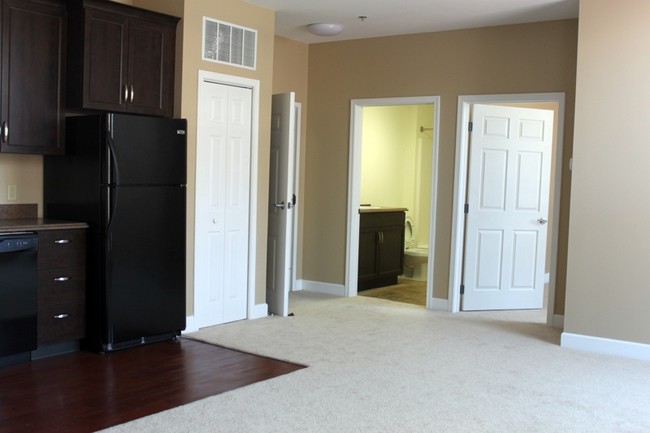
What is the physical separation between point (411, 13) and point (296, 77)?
173 cm

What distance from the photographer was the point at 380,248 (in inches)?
296

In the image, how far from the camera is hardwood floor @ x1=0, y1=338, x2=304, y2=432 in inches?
131

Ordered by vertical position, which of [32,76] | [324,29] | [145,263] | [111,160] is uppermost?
[324,29]

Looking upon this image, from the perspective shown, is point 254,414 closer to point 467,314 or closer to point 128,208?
point 128,208

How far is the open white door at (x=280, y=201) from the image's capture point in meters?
5.75

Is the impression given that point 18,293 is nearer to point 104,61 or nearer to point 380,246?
point 104,61

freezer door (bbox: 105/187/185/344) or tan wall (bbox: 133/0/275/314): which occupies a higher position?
tan wall (bbox: 133/0/275/314)

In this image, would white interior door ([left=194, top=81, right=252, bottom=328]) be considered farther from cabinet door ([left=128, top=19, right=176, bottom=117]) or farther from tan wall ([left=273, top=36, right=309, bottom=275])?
tan wall ([left=273, top=36, right=309, bottom=275])

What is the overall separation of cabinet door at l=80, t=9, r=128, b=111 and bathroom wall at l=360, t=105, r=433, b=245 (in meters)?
4.13

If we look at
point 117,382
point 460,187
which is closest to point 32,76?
point 117,382

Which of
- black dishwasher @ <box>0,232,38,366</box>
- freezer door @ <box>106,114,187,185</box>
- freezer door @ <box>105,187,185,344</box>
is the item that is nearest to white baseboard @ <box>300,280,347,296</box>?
freezer door @ <box>105,187,185,344</box>

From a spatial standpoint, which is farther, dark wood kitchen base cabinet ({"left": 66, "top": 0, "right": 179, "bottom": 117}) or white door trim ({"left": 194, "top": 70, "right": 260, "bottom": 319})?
white door trim ({"left": 194, "top": 70, "right": 260, "bottom": 319})

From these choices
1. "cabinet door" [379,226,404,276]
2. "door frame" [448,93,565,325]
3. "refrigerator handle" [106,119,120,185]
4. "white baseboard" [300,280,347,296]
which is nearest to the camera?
"refrigerator handle" [106,119,120,185]

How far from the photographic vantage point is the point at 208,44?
16.8 ft
